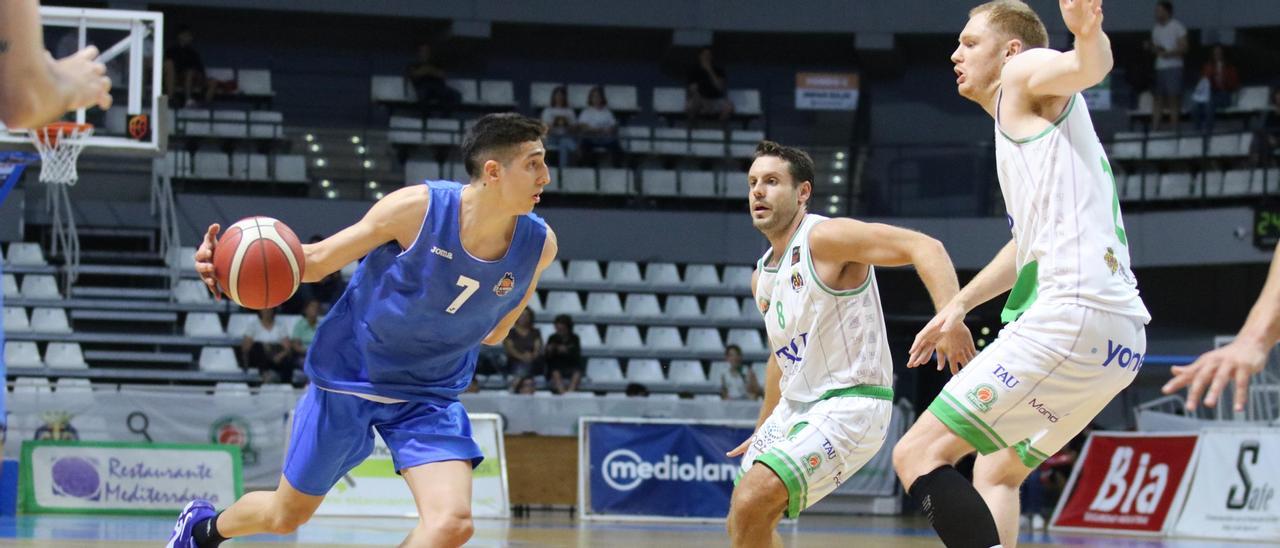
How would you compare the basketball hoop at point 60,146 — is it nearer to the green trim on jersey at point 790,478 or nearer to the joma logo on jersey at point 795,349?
the joma logo on jersey at point 795,349

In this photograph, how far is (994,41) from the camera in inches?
177

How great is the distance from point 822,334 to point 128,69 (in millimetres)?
9226

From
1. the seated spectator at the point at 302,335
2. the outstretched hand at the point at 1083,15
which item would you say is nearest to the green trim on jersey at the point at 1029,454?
the outstretched hand at the point at 1083,15

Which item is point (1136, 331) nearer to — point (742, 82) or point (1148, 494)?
point (1148, 494)

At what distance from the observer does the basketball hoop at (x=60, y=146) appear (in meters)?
11.8

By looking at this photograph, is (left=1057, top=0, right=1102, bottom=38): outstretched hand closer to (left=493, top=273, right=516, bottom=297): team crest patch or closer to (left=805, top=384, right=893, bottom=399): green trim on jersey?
(left=805, top=384, right=893, bottom=399): green trim on jersey

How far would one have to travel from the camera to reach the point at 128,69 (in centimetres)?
1261

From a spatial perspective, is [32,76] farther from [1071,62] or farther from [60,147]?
[60,147]

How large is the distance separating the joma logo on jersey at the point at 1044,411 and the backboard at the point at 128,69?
9837 millimetres

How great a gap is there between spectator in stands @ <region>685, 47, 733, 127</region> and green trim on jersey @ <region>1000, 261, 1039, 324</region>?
1556 centimetres

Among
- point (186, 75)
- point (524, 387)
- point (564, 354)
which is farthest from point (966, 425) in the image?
point (186, 75)

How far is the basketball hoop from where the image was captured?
1176cm

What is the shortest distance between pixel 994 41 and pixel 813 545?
5.63 meters

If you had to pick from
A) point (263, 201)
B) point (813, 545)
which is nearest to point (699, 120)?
point (263, 201)
